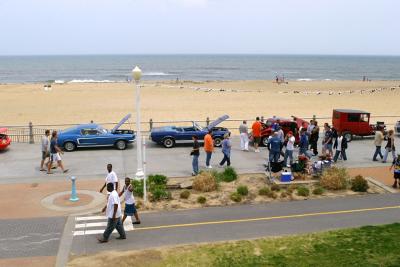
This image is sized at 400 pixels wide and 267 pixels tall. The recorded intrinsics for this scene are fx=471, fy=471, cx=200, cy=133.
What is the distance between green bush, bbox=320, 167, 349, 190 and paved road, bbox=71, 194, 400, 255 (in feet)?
2.87

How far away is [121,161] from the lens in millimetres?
20234

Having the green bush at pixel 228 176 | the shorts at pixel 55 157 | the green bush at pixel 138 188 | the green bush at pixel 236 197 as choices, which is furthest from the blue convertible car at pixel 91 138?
the green bush at pixel 236 197

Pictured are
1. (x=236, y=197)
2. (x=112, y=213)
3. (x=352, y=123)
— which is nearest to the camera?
(x=112, y=213)

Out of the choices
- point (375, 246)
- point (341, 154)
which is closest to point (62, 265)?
point (375, 246)

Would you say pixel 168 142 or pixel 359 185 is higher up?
pixel 168 142

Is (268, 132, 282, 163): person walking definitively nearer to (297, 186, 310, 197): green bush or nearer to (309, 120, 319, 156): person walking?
(297, 186, 310, 197): green bush

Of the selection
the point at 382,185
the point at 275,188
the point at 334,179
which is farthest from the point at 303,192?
the point at 382,185

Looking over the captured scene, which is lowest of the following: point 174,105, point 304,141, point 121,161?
point 121,161

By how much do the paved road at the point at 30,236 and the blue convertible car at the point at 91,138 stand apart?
944 centimetres

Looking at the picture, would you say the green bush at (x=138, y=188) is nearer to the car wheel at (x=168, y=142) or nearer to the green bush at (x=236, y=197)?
the green bush at (x=236, y=197)

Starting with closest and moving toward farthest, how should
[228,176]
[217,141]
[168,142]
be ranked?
1. [228,176]
2. [168,142]
3. [217,141]

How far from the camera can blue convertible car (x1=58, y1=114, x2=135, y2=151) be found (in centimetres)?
2209

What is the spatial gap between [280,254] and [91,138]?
14.0 metres

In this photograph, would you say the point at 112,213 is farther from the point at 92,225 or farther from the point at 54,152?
the point at 54,152
